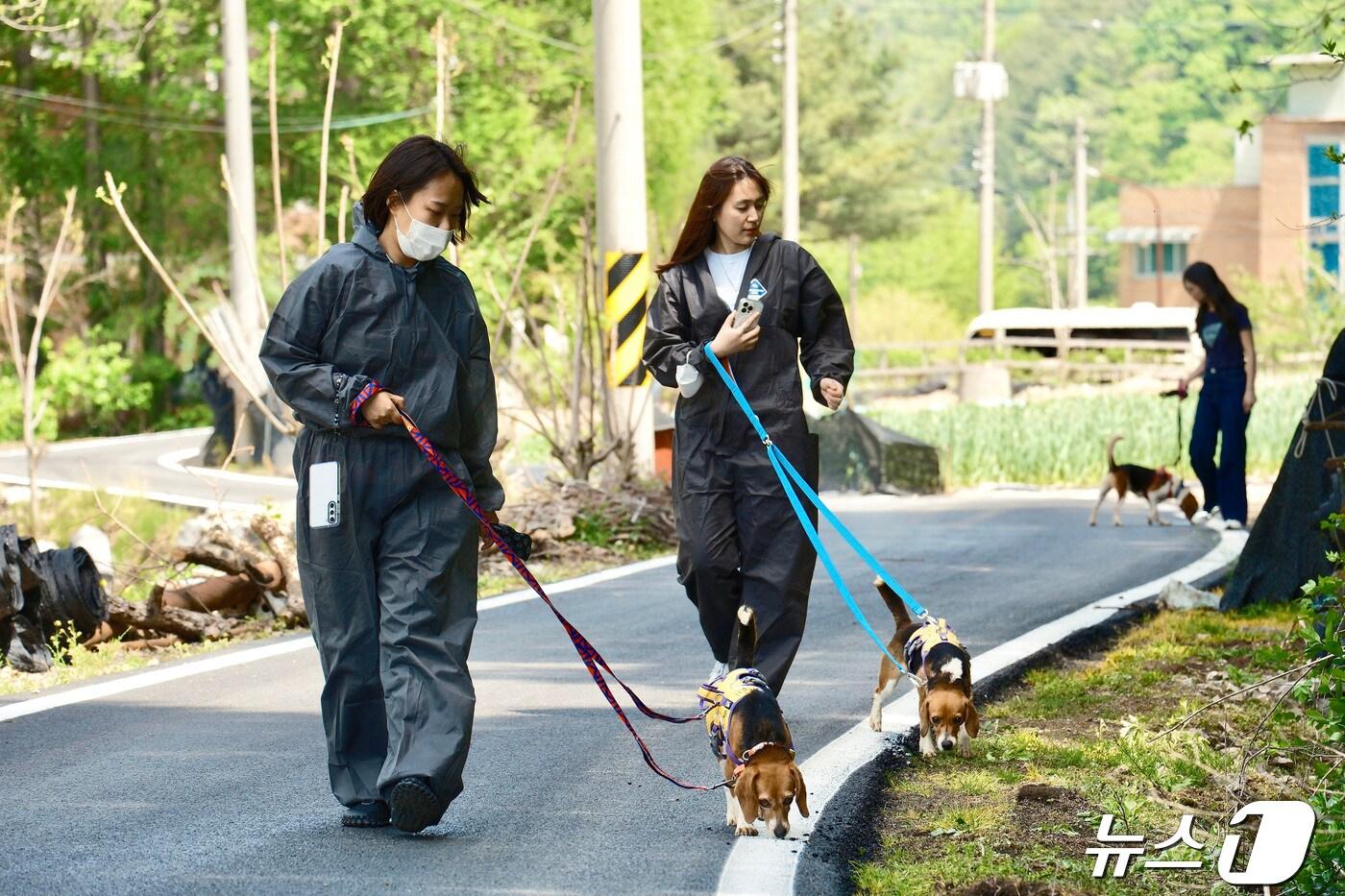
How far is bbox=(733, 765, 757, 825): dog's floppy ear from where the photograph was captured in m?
A: 5.13

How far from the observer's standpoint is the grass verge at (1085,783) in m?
5.05

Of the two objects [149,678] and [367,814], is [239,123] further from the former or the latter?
[367,814]

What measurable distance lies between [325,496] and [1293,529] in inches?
214

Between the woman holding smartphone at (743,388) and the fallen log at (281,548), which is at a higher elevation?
the woman holding smartphone at (743,388)

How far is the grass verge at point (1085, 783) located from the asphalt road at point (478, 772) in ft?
Answer: 1.78

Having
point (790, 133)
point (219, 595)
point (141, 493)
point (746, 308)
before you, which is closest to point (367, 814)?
point (746, 308)

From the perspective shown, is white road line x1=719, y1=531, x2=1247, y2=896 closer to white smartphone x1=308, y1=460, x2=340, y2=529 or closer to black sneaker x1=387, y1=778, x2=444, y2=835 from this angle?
black sneaker x1=387, y1=778, x2=444, y2=835

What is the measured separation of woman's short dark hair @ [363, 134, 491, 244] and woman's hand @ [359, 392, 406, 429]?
1.70ft

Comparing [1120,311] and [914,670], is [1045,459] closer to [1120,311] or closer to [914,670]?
[914,670]

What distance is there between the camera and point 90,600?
357 inches

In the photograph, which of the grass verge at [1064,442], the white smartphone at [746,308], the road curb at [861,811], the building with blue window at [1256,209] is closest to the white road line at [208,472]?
the grass verge at [1064,442]

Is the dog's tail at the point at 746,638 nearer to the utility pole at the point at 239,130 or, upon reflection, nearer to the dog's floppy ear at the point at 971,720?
the dog's floppy ear at the point at 971,720

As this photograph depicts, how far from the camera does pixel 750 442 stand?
21.0 ft

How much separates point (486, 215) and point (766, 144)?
30826 mm
